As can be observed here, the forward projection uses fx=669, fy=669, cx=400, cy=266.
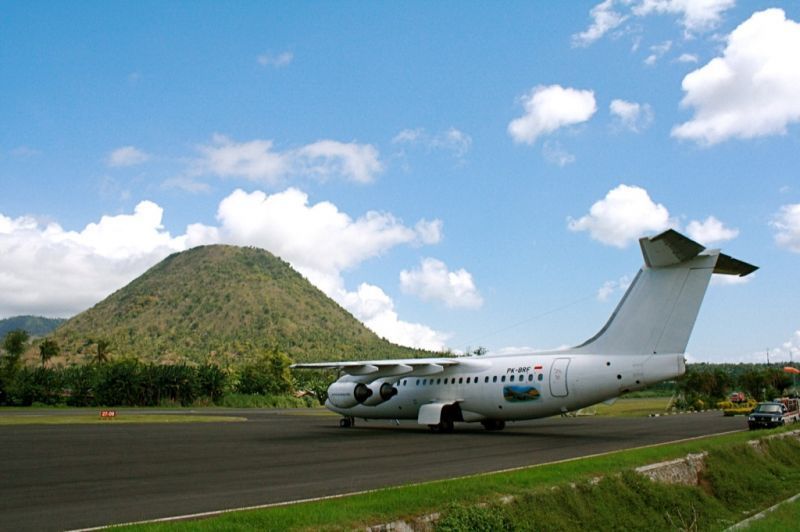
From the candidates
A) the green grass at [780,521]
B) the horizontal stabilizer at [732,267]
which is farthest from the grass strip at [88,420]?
the green grass at [780,521]

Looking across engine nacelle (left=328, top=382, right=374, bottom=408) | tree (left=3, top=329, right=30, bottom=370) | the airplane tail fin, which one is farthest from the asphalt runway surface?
tree (left=3, top=329, right=30, bottom=370)

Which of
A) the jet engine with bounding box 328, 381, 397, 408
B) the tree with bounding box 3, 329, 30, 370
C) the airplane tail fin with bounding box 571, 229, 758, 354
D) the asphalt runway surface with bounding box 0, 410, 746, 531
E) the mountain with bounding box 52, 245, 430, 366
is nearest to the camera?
the asphalt runway surface with bounding box 0, 410, 746, 531

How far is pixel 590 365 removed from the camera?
84.0 ft

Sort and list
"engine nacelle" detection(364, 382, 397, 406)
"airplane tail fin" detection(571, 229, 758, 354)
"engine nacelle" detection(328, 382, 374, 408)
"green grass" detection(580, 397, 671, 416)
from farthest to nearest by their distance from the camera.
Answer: "green grass" detection(580, 397, 671, 416) → "engine nacelle" detection(328, 382, 374, 408) → "engine nacelle" detection(364, 382, 397, 406) → "airplane tail fin" detection(571, 229, 758, 354)

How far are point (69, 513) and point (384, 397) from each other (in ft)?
80.6

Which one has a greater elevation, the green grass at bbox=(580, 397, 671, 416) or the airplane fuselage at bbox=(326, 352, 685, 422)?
the airplane fuselage at bbox=(326, 352, 685, 422)

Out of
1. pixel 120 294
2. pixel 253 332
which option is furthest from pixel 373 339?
pixel 120 294

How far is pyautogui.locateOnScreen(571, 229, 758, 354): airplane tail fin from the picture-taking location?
23.2 m

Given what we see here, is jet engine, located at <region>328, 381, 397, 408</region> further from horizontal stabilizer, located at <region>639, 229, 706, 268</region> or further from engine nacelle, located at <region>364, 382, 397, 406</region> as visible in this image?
horizontal stabilizer, located at <region>639, 229, 706, 268</region>

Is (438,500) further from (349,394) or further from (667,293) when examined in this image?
(349,394)

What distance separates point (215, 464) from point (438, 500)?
939 cm

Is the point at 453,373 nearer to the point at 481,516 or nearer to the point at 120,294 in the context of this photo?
the point at 481,516

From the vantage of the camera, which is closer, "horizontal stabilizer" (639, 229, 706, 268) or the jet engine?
"horizontal stabilizer" (639, 229, 706, 268)

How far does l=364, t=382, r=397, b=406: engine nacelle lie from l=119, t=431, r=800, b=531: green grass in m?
18.4
